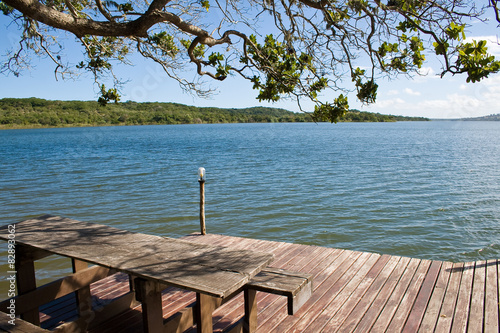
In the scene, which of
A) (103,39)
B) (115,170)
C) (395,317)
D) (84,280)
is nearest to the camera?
(84,280)

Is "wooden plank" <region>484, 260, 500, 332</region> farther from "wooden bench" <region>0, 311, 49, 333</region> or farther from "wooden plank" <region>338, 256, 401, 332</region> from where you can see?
"wooden bench" <region>0, 311, 49, 333</region>

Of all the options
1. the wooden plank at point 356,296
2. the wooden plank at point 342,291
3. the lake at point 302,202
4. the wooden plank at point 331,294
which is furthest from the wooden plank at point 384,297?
the lake at point 302,202

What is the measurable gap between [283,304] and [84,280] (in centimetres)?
221

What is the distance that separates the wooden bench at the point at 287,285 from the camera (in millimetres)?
3014

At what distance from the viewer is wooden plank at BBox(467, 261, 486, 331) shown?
4008mm

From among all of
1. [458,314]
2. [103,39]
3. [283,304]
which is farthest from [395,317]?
[103,39]

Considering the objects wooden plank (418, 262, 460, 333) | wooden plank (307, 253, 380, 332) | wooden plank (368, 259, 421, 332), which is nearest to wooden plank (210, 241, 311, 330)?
wooden plank (307, 253, 380, 332)

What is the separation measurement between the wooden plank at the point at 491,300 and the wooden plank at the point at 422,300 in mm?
588

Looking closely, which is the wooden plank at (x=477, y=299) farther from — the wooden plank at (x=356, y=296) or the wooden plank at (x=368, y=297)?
the wooden plank at (x=356, y=296)

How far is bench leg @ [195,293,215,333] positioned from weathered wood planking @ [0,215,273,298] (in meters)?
0.41

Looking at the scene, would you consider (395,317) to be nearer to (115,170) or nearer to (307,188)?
(307,188)

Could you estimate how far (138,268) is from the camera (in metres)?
2.73

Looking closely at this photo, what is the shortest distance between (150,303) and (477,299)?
3.83 metres

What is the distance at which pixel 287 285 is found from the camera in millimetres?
3109
